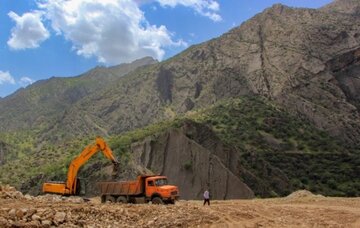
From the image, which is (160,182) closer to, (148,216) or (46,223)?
(148,216)

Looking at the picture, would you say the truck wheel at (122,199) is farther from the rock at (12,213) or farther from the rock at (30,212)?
the rock at (12,213)

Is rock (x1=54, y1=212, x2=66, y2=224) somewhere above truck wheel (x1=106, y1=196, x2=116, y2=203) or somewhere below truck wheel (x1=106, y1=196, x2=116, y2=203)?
below

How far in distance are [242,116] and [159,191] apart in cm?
6494

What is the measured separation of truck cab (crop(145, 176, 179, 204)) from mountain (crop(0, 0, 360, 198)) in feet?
57.9

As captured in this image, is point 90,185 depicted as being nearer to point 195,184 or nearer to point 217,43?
Result: point 195,184

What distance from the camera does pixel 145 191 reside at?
31281 mm

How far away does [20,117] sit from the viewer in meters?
Answer: 176

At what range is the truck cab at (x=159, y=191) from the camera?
30484 millimetres

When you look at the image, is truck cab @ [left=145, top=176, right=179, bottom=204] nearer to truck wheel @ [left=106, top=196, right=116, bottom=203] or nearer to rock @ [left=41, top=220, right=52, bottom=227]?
truck wheel @ [left=106, top=196, right=116, bottom=203]

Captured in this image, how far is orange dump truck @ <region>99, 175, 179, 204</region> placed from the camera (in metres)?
30.6

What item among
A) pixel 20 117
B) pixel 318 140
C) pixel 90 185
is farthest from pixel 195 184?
pixel 20 117

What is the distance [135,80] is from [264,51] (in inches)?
1769

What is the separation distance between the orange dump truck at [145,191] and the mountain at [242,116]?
15.9 meters

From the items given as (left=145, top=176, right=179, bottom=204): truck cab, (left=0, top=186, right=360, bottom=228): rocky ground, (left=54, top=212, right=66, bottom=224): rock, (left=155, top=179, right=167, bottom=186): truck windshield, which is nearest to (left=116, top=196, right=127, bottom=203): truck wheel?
(left=145, top=176, right=179, bottom=204): truck cab
